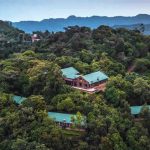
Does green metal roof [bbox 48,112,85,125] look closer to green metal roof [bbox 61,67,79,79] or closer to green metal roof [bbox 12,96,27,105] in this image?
green metal roof [bbox 12,96,27,105]

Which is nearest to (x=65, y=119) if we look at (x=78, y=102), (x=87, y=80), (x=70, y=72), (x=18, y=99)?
(x=78, y=102)

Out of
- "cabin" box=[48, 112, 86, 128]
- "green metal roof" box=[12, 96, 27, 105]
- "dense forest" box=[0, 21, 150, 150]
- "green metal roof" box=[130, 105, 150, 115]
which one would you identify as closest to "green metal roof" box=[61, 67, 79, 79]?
"dense forest" box=[0, 21, 150, 150]

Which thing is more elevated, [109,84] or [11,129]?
[109,84]

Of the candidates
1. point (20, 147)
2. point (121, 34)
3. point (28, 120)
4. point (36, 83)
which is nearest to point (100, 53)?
point (121, 34)

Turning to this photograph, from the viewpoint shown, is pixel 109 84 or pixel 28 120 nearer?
pixel 28 120

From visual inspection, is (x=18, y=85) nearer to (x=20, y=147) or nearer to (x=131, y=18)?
(x=20, y=147)

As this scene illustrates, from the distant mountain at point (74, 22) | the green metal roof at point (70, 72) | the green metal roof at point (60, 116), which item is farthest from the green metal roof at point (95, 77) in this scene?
the distant mountain at point (74, 22)
